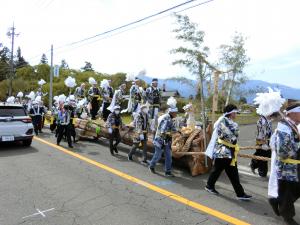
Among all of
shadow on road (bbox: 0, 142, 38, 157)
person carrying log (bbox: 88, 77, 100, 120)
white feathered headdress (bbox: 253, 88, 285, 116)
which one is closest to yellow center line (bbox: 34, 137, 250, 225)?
white feathered headdress (bbox: 253, 88, 285, 116)

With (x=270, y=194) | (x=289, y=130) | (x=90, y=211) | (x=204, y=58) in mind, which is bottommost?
(x=90, y=211)

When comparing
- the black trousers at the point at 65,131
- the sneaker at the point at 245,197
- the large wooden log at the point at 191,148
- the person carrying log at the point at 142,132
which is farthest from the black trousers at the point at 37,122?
the sneaker at the point at 245,197

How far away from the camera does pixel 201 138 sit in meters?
8.48

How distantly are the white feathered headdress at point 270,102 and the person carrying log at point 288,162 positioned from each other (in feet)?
0.69

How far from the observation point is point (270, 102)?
5.14m

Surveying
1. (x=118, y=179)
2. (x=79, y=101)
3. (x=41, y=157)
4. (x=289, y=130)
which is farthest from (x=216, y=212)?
(x=79, y=101)

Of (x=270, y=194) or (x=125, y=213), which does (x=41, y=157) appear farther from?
(x=270, y=194)

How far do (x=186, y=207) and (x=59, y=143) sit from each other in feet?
25.6

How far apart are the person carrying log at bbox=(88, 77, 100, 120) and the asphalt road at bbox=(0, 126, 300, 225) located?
18.7ft

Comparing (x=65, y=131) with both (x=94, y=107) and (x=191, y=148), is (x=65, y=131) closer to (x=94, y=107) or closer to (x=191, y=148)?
(x=94, y=107)

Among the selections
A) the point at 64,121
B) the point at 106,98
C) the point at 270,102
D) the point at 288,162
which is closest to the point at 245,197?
the point at 288,162

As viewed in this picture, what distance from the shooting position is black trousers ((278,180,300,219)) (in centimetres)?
483

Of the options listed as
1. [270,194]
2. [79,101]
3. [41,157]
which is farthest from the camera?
[79,101]

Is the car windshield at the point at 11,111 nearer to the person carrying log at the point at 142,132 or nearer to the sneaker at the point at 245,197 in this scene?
the person carrying log at the point at 142,132
